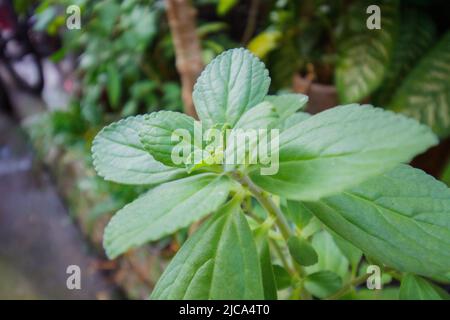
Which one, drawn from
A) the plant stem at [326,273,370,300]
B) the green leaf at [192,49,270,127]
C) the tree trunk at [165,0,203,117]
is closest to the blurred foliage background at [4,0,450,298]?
the tree trunk at [165,0,203,117]

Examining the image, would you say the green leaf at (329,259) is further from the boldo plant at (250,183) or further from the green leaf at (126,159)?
the green leaf at (126,159)

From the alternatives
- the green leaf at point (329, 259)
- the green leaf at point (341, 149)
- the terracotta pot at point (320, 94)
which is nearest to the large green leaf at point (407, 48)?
the terracotta pot at point (320, 94)

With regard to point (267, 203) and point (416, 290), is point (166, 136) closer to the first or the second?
point (267, 203)

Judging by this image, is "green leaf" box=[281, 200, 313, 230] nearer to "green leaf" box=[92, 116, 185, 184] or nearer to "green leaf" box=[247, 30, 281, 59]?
"green leaf" box=[92, 116, 185, 184]

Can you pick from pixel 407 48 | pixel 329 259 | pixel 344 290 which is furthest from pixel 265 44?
pixel 344 290

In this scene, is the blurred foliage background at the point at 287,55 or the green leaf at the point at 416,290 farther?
the blurred foliage background at the point at 287,55

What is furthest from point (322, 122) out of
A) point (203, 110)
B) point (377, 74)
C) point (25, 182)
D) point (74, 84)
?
point (25, 182)

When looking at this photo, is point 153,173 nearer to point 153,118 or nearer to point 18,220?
point 153,118
